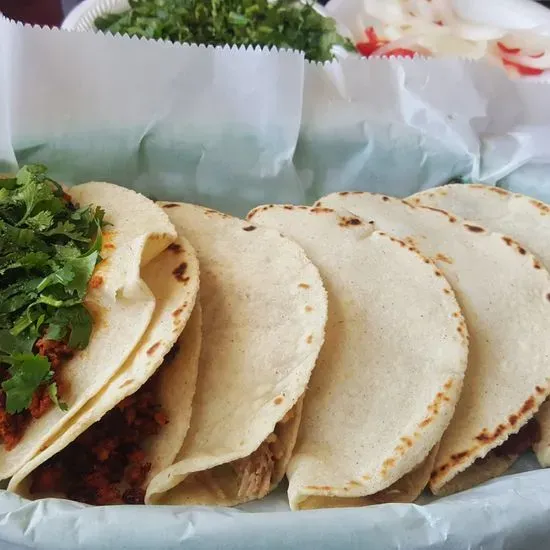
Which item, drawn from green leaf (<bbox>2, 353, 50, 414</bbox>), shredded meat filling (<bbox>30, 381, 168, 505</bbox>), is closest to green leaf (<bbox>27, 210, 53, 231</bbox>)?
green leaf (<bbox>2, 353, 50, 414</bbox>)

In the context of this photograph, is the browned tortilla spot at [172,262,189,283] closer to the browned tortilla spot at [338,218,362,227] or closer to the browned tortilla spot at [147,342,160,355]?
the browned tortilla spot at [147,342,160,355]

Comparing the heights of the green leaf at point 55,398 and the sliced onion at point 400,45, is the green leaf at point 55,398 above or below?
below

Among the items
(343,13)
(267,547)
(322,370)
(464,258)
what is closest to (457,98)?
(464,258)

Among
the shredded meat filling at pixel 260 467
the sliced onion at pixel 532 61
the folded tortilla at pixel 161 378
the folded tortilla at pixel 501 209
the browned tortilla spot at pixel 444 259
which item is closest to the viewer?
the folded tortilla at pixel 161 378

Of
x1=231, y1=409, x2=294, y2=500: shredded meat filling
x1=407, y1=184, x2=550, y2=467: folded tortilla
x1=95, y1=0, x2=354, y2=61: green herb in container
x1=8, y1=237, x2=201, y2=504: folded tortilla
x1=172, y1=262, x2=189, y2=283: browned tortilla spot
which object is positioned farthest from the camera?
x1=95, y1=0, x2=354, y2=61: green herb in container

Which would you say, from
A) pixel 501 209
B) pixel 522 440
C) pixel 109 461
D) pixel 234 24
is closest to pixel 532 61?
pixel 501 209

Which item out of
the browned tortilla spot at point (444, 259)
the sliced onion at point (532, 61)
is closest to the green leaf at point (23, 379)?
the browned tortilla spot at point (444, 259)

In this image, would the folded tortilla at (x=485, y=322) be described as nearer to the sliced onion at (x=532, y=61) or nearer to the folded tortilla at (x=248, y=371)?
the folded tortilla at (x=248, y=371)

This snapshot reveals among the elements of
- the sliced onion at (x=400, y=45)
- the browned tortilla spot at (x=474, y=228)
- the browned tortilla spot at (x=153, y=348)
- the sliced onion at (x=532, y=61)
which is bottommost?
the browned tortilla spot at (x=153, y=348)
